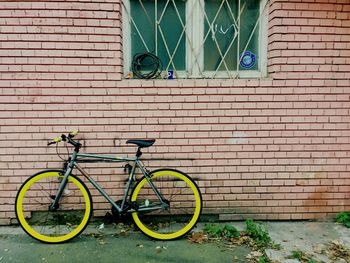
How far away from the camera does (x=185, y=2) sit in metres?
4.57

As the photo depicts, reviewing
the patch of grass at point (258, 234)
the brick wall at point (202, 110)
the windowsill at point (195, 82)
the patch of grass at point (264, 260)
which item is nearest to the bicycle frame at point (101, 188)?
the brick wall at point (202, 110)

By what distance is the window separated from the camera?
14.9ft

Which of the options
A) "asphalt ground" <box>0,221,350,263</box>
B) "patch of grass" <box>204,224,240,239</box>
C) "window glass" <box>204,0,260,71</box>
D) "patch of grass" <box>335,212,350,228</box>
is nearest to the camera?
"asphalt ground" <box>0,221,350,263</box>

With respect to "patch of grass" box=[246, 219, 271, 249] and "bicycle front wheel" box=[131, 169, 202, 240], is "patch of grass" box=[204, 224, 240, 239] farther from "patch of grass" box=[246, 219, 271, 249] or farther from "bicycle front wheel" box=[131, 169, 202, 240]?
"bicycle front wheel" box=[131, 169, 202, 240]

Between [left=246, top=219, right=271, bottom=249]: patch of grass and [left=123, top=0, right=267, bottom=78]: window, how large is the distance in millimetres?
2047

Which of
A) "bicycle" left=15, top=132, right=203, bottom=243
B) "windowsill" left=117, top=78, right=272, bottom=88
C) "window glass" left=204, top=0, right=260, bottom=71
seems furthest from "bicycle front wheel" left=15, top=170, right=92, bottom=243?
"window glass" left=204, top=0, right=260, bottom=71

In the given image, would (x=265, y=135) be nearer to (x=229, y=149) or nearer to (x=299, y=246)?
(x=229, y=149)

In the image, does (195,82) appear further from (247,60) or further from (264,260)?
(264,260)

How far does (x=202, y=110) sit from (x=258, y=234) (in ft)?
5.72

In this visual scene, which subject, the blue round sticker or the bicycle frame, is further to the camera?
the blue round sticker

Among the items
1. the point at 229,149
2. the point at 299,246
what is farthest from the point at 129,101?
the point at 299,246

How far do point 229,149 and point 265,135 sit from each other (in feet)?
1.73

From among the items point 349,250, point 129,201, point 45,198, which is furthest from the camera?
point 45,198

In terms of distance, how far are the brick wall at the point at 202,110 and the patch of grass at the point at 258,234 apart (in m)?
0.32
